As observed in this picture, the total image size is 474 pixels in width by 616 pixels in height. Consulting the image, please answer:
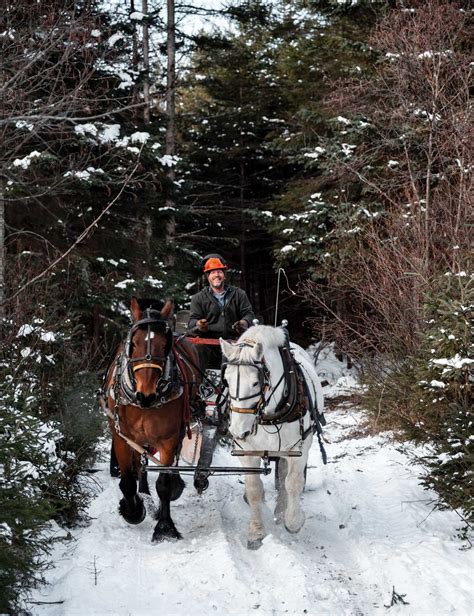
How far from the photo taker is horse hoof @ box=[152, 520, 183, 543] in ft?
19.7

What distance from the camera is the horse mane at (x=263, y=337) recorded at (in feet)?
18.1

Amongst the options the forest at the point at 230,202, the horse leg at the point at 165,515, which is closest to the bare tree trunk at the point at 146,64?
the forest at the point at 230,202

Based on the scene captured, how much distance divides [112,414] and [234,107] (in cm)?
2228

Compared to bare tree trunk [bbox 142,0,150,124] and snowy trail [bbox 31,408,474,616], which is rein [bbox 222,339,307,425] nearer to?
snowy trail [bbox 31,408,474,616]

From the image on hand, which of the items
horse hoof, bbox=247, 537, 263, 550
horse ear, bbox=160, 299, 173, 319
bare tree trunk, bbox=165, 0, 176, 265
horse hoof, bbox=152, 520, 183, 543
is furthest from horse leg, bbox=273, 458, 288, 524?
bare tree trunk, bbox=165, 0, 176, 265

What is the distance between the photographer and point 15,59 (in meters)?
4.93

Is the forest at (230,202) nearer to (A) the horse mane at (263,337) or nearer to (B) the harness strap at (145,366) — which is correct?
(B) the harness strap at (145,366)

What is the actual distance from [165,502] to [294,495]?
1218 millimetres

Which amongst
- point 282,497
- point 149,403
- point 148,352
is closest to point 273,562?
point 282,497

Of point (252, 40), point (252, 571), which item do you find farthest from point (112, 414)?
point (252, 40)

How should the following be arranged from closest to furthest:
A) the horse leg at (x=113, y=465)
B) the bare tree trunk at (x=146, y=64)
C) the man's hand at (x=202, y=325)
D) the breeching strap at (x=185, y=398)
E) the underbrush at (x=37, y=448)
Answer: the underbrush at (x=37, y=448) < the breeching strap at (x=185, y=398) < the man's hand at (x=202, y=325) < the horse leg at (x=113, y=465) < the bare tree trunk at (x=146, y=64)

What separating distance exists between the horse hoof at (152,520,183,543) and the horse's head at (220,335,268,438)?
1.36m

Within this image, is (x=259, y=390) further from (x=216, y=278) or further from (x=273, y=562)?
(x=216, y=278)

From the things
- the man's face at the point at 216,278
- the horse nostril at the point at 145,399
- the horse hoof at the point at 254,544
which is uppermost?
the man's face at the point at 216,278
